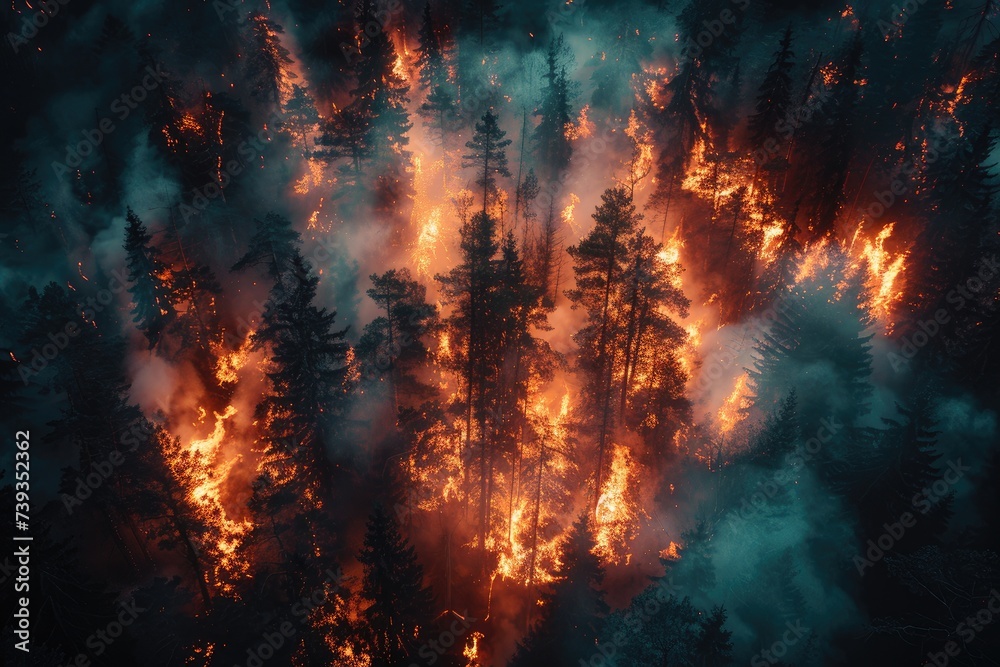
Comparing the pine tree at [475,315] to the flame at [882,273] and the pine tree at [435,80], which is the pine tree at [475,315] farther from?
the flame at [882,273]

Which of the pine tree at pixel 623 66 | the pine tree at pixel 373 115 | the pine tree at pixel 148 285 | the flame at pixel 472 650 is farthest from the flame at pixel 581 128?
the flame at pixel 472 650

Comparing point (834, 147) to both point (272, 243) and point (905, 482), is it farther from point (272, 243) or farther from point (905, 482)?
point (272, 243)

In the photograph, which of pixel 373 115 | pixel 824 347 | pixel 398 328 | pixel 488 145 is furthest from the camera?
pixel 373 115

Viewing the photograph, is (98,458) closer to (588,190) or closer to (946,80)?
(588,190)

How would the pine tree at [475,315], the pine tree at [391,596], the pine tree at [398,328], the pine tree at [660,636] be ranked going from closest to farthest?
the pine tree at [660,636] < the pine tree at [391,596] < the pine tree at [475,315] < the pine tree at [398,328]

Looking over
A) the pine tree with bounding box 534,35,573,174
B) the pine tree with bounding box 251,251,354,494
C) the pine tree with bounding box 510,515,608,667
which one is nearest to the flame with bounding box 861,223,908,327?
the pine tree with bounding box 534,35,573,174

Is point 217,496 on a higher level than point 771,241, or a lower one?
higher

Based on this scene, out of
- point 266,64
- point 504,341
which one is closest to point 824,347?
point 504,341
